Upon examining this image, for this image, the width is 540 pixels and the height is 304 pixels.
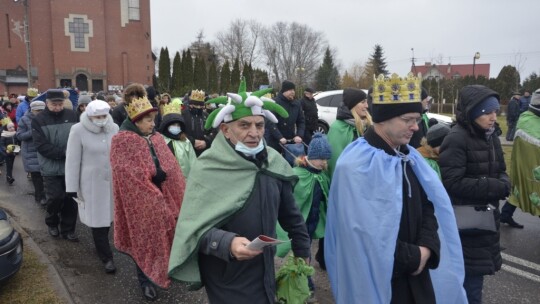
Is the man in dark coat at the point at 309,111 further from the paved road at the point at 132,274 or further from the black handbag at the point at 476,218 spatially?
the black handbag at the point at 476,218

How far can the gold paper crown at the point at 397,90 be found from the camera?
2482 mm

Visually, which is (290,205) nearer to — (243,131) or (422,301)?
(243,131)

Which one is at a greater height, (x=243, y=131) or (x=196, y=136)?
(x=243, y=131)

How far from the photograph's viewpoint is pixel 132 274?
490 centimetres

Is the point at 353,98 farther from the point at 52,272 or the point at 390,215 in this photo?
the point at 52,272

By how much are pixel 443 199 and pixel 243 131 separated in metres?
1.28

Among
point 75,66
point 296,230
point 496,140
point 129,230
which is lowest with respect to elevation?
point 129,230

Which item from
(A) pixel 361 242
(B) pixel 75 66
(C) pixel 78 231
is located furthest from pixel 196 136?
(B) pixel 75 66

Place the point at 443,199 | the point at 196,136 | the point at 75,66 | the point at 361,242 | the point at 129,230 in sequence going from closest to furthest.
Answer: the point at 361,242, the point at 443,199, the point at 129,230, the point at 196,136, the point at 75,66

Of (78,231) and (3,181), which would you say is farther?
(3,181)

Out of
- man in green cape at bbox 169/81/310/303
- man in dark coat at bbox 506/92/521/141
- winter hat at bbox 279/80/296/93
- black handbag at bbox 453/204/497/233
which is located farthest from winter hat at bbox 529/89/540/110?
man in dark coat at bbox 506/92/521/141

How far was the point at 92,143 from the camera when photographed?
4910 millimetres

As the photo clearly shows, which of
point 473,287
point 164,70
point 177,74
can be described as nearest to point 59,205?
point 473,287

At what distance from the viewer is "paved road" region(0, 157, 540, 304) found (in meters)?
4.34
